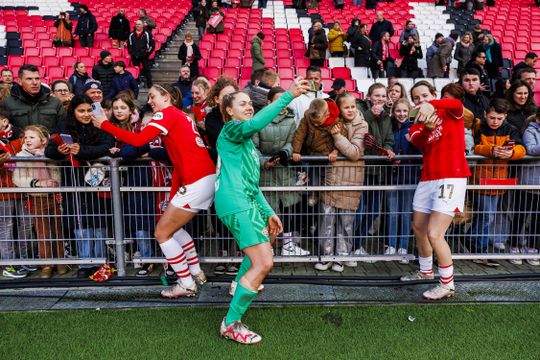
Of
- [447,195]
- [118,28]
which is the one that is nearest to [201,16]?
[118,28]

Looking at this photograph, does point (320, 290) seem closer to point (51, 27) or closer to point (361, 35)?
point (361, 35)

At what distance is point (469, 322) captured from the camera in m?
3.73

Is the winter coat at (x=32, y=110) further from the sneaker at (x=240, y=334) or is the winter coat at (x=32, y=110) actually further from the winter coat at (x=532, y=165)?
the winter coat at (x=532, y=165)

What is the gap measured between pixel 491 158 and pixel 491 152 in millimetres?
61

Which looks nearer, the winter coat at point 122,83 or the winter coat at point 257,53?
the winter coat at point 122,83

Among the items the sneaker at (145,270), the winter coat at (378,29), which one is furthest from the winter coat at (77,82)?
the winter coat at (378,29)

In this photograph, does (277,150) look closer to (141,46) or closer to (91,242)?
(91,242)

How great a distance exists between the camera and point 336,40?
1309cm

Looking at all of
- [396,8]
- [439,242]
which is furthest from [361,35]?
[439,242]

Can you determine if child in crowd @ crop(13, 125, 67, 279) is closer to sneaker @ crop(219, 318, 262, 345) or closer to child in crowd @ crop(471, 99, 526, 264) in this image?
sneaker @ crop(219, 318, 262, 345)

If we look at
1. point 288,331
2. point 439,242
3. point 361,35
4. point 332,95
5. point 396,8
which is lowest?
point 288,331

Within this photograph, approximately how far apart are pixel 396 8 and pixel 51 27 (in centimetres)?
1221

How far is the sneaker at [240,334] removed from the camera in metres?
3.41

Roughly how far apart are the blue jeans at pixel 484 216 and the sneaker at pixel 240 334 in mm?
2449
